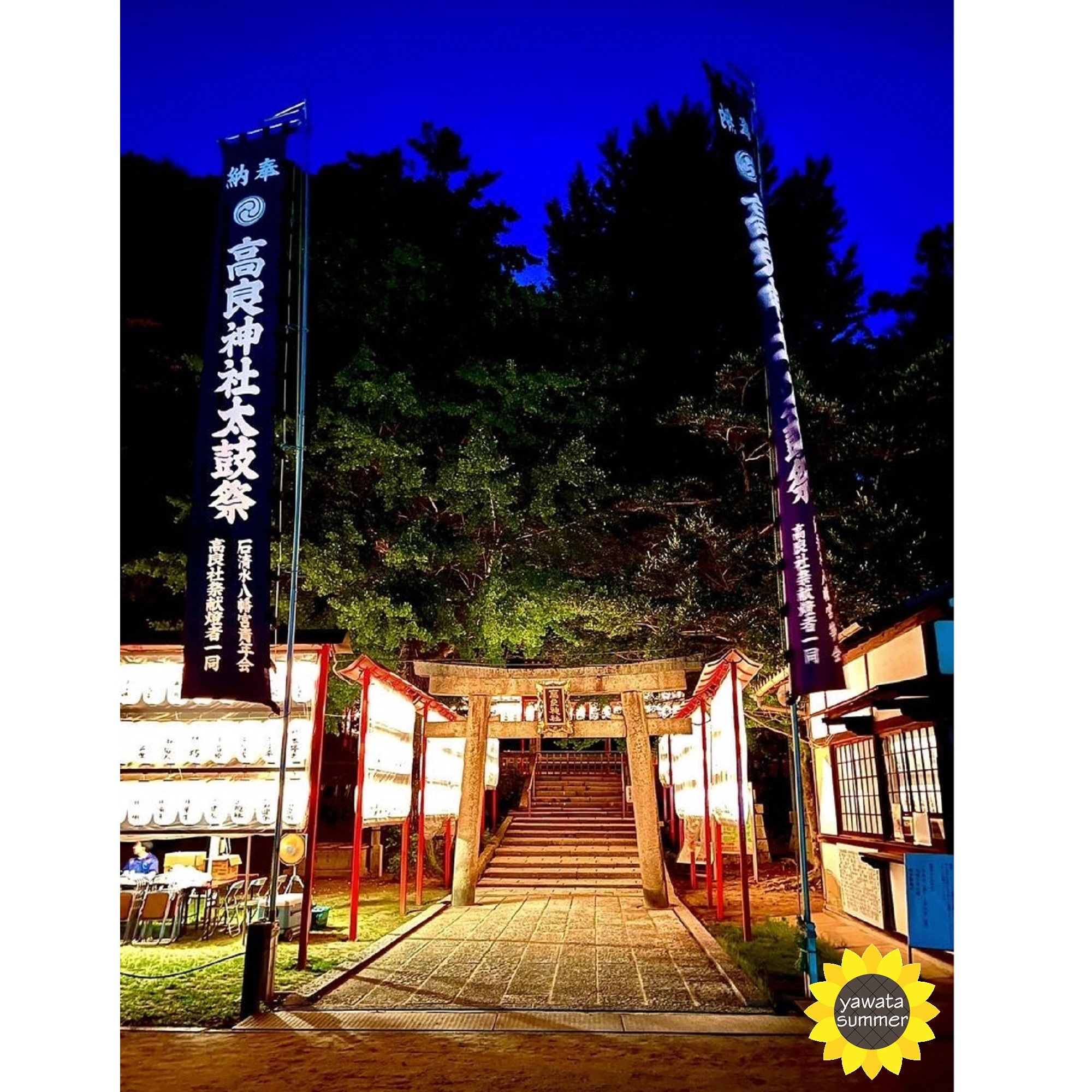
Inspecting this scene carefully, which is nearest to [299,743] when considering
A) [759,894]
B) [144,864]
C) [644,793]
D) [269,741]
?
[269,741]

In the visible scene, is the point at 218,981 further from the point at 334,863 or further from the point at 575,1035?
the point at 334,863

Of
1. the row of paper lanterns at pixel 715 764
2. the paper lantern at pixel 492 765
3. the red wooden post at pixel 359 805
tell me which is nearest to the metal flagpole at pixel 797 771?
the row of paper lanterns at pixel 715 764

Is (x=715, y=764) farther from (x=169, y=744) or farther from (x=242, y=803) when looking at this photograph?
(x=169, y=744)

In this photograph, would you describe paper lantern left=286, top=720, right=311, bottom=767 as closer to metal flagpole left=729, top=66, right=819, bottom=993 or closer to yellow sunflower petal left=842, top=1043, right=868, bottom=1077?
metal flagpole left=729, top=66, right=819, bottom=993

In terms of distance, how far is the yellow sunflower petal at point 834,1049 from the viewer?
17.6 ft

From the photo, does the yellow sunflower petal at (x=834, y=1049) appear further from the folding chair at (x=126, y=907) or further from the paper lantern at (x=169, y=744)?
the folding chair at (x=126, y=907)

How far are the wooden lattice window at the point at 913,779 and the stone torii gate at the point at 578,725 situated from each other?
3756 millimetres

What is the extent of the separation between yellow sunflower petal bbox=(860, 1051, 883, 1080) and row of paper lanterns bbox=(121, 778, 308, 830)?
6847mm

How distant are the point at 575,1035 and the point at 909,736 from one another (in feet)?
18.8

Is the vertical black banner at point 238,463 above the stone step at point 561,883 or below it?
above

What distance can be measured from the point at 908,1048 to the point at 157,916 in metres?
9.47

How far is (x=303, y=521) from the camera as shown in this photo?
51.6 feet

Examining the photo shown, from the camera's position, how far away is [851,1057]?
212 inches

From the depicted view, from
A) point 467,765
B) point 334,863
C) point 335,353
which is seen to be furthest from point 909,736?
point 334,863
